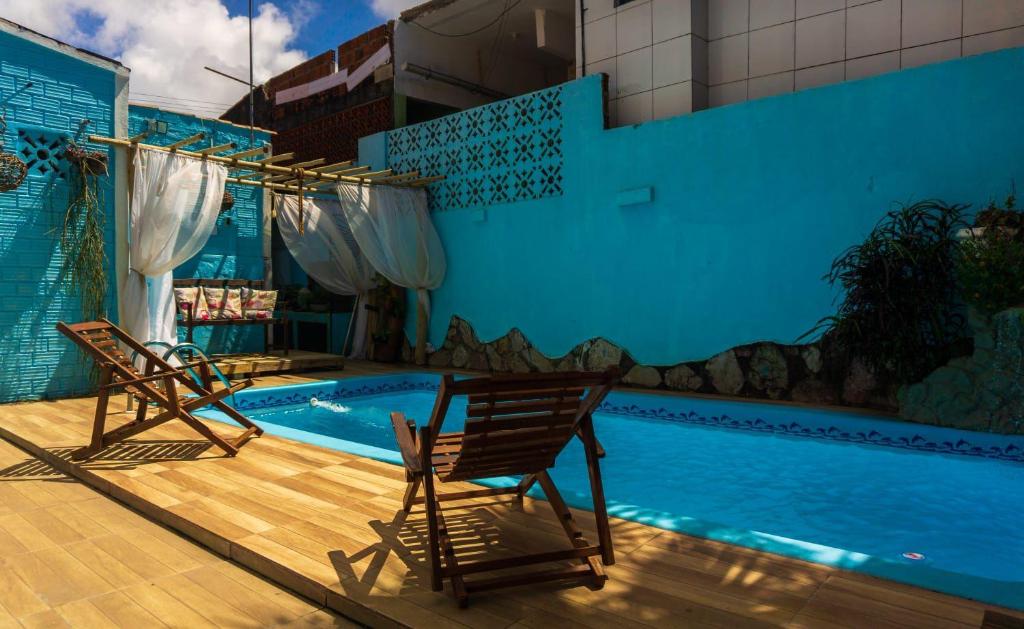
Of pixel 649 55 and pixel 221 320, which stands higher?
pixel 649 55

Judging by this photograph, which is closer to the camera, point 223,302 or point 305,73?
point 223,302

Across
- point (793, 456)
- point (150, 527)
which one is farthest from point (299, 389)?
point (793, 456)

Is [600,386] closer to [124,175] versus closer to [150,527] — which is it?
[150,527]

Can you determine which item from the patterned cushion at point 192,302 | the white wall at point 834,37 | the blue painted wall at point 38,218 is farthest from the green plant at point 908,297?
the blue painted wall at point 38,218

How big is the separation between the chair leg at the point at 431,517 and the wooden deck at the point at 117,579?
0.31 meters

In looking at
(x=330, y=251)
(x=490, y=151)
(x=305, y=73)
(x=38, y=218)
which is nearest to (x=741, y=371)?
(x=490, y=151)

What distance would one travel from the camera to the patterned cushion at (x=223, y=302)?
751cm

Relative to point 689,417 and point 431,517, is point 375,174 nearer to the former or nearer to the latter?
point 689,417

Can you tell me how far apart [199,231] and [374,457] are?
3820 mm

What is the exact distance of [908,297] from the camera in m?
4.88

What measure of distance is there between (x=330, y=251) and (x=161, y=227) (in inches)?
120

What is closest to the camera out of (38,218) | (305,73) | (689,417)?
(38,218)

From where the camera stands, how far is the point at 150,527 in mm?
2846

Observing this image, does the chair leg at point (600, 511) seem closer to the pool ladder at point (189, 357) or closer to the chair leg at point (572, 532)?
the chair leg at point (572, 532)
